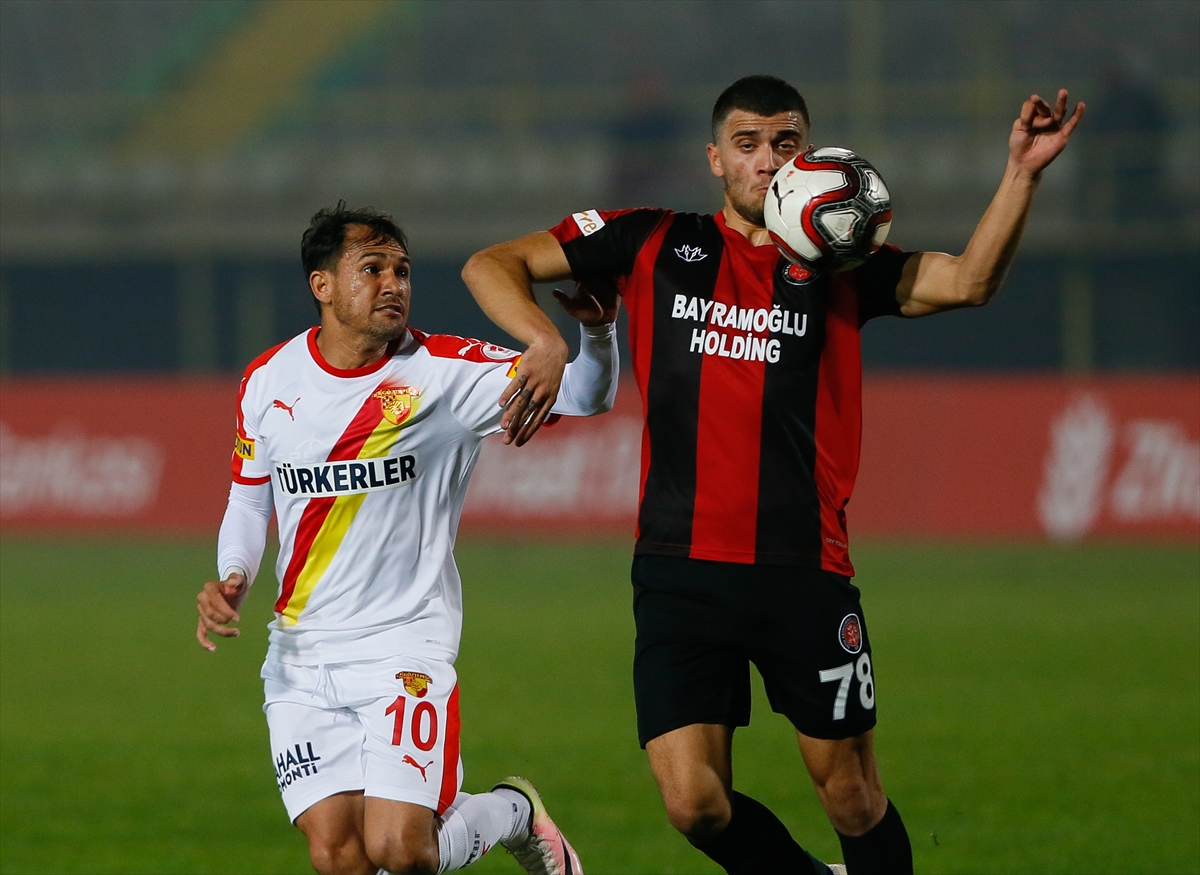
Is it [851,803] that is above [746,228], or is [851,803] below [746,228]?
below

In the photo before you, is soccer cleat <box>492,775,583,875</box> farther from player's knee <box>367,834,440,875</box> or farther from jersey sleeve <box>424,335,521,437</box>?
jersey sleeve <box>424,335,521,437</box>

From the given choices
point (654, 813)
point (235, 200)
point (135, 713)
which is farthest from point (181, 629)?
point (235, 200)

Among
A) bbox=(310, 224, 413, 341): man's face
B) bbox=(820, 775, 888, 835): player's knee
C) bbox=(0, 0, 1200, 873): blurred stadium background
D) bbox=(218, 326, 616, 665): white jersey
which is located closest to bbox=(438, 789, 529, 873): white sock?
bbox=(218, 326, 616, 665): white jersey

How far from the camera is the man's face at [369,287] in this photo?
5203mm

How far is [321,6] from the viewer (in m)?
30.7

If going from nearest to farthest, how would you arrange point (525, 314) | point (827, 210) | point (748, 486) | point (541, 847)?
1. point (827, 210)
2. point (525, 314)
3. point (748, 486)
4. point (541, 847)

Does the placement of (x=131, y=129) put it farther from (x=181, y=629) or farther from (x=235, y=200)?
(x=181, y=629)

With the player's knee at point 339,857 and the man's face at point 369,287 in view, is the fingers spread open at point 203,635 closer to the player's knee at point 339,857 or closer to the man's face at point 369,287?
the player's knee at point 339,857

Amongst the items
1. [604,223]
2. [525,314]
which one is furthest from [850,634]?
[604,223]

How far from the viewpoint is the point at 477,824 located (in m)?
5.17

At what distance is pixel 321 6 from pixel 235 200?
6.55 meters

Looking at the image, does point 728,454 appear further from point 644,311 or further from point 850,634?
point 850,634

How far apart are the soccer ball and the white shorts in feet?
5.36

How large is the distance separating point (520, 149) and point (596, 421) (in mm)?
10614
